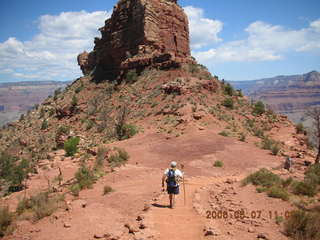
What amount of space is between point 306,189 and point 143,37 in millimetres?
29532

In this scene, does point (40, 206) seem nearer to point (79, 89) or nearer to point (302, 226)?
point (302, 226)

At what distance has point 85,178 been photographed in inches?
468

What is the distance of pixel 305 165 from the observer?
636 inches

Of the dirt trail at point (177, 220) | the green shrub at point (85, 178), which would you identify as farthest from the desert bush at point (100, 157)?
the dirt trail at point (177, 220)

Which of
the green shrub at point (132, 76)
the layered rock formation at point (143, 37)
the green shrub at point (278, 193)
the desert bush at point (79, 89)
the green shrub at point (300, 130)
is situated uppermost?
the layered rock formation at point (143, 37)

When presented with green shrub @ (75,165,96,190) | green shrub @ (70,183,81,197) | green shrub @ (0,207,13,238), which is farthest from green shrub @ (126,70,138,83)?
green shrub @ (0,207,13,238)

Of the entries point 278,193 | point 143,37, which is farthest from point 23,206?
point 143,37

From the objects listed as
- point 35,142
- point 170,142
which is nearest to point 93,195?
point 170,142

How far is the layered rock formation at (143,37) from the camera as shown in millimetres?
34438

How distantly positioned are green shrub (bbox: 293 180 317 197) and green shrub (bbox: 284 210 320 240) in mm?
2571

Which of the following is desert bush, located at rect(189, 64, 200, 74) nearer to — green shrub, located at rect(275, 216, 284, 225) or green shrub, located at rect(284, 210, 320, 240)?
green shrub, located at rect(275, 216, 284, 225)

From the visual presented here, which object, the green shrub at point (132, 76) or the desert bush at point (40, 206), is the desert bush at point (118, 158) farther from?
the green shrub at point (132, 76)

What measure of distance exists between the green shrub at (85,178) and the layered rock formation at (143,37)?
71.9ft

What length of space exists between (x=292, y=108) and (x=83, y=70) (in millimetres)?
160190
